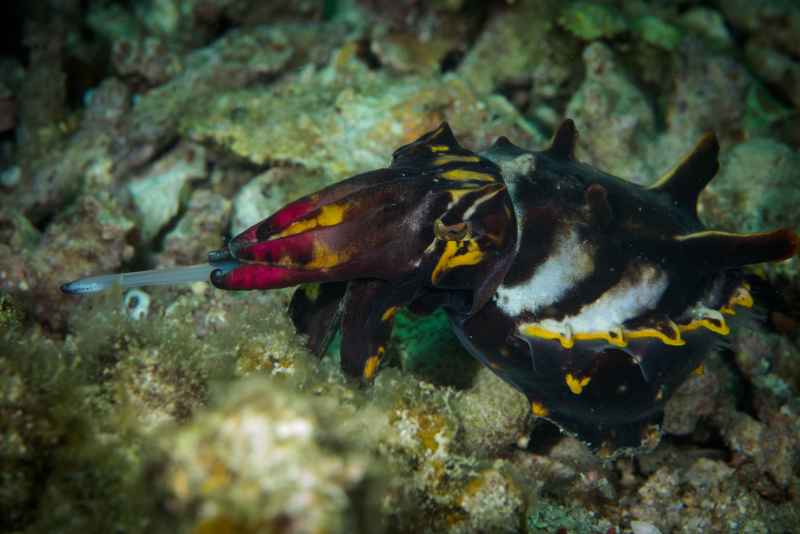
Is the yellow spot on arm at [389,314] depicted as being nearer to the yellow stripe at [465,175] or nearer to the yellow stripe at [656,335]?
the yellow stripe at [465,175]

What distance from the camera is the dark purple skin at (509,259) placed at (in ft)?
9.25

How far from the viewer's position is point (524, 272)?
10.6 ft

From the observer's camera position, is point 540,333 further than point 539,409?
No

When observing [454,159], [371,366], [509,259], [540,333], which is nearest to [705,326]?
[540,333]

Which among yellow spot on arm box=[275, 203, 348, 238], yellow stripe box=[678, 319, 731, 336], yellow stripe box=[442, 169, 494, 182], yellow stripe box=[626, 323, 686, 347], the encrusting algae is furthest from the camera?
yellow stripe box=[678, 319, 731, 336]

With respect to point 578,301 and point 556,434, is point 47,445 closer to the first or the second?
point 578,301

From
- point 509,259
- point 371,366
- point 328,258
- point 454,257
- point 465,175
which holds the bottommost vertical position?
point 371,366

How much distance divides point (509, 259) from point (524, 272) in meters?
0.14

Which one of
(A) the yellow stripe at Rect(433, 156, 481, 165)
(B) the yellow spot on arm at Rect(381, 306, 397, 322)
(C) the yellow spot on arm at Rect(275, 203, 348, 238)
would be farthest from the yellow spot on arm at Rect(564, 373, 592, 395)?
(C) the yellow spot on arm at Rect(275, 203, 348, 238)

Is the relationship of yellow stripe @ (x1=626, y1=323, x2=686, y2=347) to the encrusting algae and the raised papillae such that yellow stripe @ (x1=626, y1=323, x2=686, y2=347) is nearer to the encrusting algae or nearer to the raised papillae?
the raised papillae

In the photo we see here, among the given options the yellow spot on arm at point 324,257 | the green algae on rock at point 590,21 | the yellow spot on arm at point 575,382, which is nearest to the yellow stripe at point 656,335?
the yellow spot on arm at point 575,382

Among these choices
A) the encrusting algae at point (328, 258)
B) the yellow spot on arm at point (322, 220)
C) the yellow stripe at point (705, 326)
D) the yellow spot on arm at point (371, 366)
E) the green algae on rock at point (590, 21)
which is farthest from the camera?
the green algae on rock at point (590, 21)

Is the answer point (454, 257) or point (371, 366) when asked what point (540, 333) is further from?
point (371, 366)

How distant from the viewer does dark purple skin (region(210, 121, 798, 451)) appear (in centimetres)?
282
